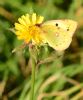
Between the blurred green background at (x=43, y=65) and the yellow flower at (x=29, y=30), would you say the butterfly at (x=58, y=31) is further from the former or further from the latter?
the blurred green background at (x=43, y=65)

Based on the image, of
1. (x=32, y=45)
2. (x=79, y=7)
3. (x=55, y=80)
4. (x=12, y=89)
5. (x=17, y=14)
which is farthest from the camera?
(x=79, y=7)

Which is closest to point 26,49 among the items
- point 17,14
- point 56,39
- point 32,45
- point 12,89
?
point 32,45

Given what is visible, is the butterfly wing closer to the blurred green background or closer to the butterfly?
the butterfly

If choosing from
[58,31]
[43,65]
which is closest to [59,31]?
[58,31]

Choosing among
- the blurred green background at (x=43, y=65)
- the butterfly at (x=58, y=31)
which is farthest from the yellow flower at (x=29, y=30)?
the blurred green background at (x=43, y=65)

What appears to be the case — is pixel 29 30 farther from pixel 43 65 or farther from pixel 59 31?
pixel 43 65

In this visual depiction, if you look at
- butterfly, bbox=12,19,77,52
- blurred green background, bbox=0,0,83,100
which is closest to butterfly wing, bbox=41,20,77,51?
butterfly, bbox=12,19,77,52

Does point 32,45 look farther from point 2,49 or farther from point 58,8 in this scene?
point 58,8
